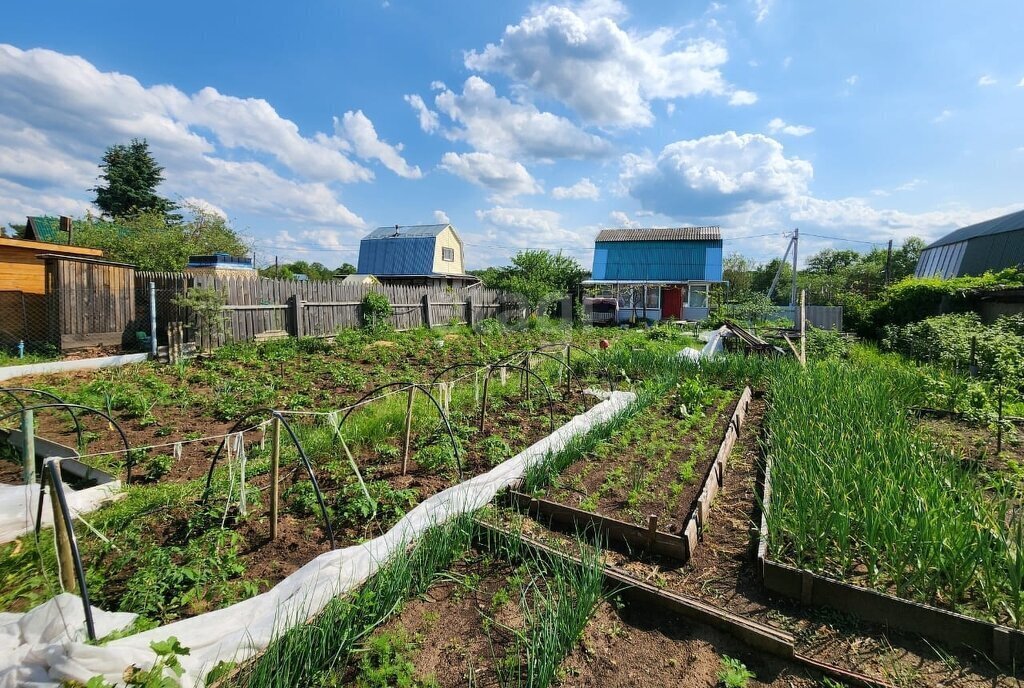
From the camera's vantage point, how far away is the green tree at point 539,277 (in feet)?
68.5

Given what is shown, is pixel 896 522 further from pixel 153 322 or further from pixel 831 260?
pixel 831 260

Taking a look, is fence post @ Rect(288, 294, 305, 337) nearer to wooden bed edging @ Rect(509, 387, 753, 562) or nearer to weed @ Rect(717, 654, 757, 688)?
wooden bed edging @ Rect(509, 387, 753, 562)

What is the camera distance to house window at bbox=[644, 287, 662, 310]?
25420 mm

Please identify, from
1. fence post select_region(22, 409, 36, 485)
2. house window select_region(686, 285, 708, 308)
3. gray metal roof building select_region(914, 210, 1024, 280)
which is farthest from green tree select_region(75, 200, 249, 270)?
gray metal roof building select_region(914, 210, 1024, 280)

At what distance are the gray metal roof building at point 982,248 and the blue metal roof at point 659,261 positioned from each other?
10.9 meters

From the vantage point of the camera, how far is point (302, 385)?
7.71m

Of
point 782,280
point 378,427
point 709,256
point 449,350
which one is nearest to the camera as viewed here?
point 378,427

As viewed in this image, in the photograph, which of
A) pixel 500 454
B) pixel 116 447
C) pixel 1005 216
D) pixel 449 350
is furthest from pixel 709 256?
pixel 116 447

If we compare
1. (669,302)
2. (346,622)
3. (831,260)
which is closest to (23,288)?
(346,622)

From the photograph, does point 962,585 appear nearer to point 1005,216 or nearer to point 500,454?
point 500,454

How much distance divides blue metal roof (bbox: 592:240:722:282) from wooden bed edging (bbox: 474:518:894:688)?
2389 centimetres

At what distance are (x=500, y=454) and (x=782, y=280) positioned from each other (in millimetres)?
50642

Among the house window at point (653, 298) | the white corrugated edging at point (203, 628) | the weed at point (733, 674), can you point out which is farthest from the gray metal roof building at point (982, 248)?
the white corrugated edging at point (203, 628)

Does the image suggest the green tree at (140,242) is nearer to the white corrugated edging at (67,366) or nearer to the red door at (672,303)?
the white corrugated edging at (67,366)
